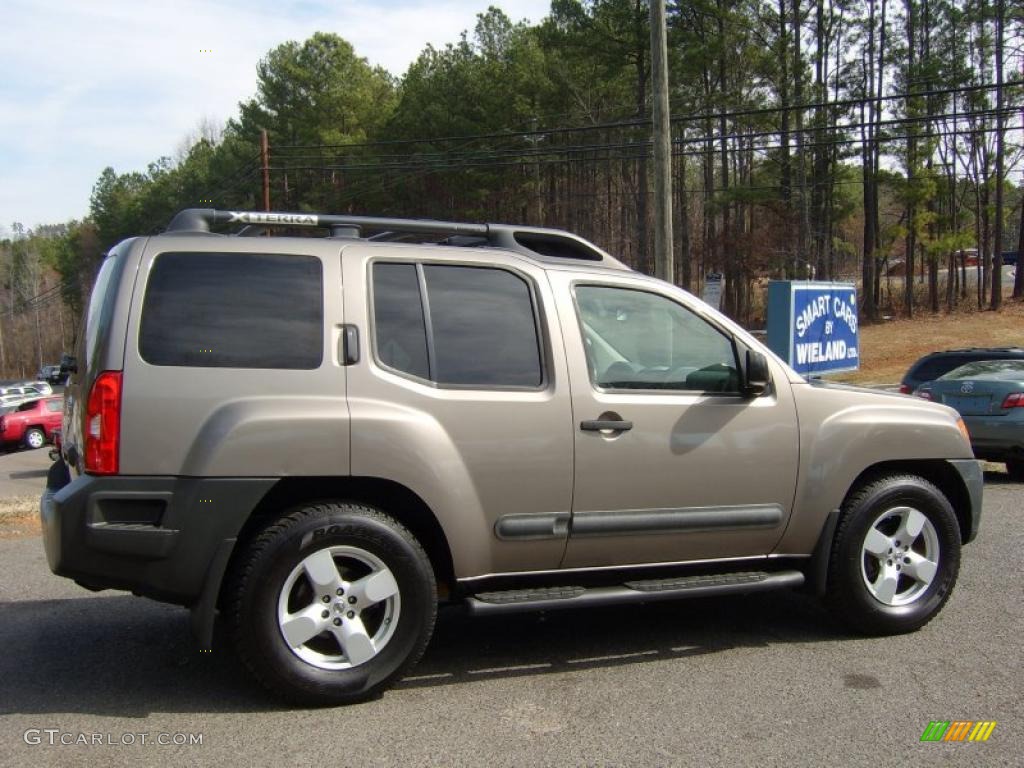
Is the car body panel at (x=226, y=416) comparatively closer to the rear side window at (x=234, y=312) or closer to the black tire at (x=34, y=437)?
the rear side window at (x=234, y=312)

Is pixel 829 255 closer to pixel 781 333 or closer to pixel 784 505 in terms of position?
pixel 781 333

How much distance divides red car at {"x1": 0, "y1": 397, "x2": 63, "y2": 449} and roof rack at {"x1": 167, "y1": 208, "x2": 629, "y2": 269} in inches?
1033

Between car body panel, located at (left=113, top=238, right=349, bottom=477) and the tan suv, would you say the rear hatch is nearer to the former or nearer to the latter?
the tan suv

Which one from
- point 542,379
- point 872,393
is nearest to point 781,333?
point 872,393

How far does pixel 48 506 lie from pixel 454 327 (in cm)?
186

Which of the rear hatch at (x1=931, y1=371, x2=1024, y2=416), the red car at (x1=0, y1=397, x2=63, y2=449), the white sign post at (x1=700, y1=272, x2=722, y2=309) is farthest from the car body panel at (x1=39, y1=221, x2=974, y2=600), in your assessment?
the red car at (x1=0, y1=397, x2=63, y2=449)

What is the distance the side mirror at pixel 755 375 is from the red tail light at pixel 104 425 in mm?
2825

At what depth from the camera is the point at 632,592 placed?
443cm

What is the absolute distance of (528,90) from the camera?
4262 cm

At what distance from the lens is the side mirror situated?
15.3ft

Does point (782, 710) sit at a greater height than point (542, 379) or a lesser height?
lesser

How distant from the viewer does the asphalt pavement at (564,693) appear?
3615 mm

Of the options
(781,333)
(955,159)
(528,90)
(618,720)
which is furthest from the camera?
(955,159)

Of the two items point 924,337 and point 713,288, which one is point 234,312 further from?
point 924,337
